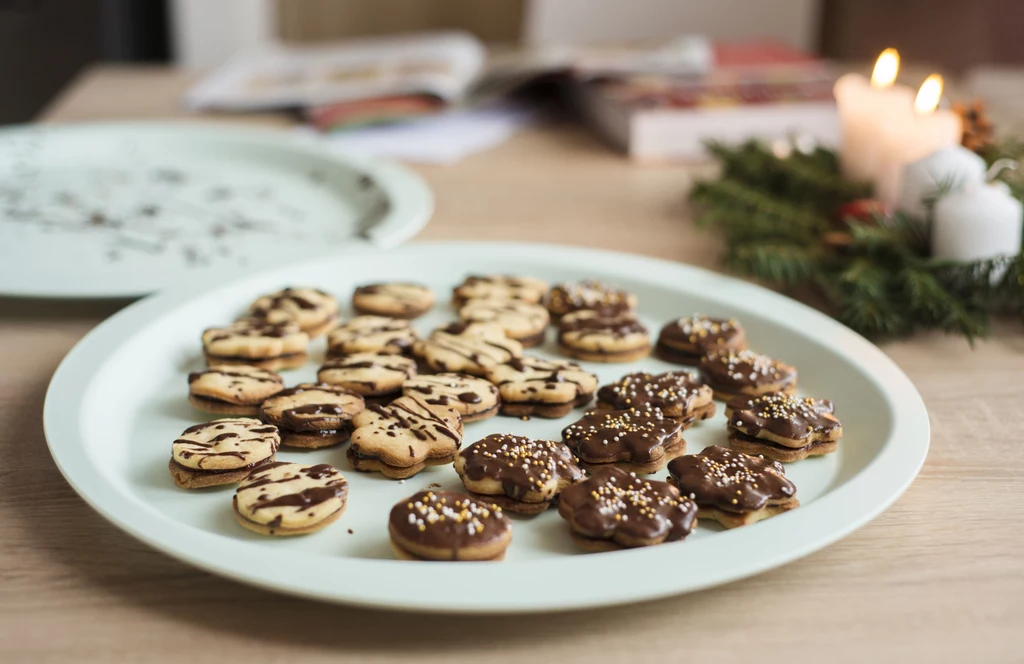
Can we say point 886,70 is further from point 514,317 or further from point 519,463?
point 519,463

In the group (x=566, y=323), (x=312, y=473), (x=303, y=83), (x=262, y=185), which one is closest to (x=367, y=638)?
(x=312, y=473)

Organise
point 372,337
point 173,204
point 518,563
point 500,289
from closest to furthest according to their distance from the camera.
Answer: point 518,563 < point 372,337 < point 500,289 < point 173,204

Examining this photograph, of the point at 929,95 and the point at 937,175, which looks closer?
the point at 937,175

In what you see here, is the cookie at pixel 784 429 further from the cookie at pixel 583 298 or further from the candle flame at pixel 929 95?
the candle flame at pixel 929 95

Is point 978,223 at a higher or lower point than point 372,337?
higher

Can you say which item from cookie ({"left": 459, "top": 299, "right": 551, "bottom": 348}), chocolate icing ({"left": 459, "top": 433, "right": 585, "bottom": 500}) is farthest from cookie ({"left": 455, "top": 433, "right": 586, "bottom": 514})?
cookie ({"left": 459, "top": 299, "right": 551, "bottom": 348})

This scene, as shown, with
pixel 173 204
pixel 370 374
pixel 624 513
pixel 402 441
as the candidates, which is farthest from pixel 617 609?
pixel 173 204

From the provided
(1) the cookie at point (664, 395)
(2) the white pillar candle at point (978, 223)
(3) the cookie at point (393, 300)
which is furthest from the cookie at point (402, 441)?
(2) the white pillar candle at point (978, 223)
